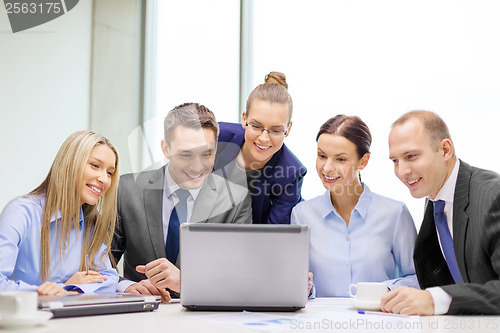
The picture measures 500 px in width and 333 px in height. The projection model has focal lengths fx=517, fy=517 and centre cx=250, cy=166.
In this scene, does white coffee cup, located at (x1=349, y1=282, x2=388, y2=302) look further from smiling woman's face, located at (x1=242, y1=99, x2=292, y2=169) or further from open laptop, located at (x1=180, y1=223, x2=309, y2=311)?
smiling woman's face, located at (x1=242, y1=99, x2=292, y2=169)

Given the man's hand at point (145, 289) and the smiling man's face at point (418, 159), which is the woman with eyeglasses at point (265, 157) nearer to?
the smiling man's face at point (418, 159)

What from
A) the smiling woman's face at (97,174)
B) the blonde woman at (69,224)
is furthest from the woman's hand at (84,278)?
the smiling woman's face at (97,174)

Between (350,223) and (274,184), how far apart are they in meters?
0.47

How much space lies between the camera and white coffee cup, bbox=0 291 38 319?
1028mm

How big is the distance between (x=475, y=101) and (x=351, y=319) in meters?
2.09

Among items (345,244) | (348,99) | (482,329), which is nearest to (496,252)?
(482,329)

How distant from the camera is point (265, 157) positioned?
8.04ft

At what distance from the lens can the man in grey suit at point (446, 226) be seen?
1.36m

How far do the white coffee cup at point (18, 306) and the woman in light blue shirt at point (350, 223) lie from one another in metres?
1.35

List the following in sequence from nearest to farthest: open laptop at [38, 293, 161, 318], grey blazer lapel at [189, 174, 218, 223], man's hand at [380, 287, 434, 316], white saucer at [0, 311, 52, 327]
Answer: white saucer at [0, 311, 52, 327] < open laptop at [38, 293, 161, 318] < man's hand at [380, 287, 434, 316] < grey blazer lapel at [189, 174, 218, 223]

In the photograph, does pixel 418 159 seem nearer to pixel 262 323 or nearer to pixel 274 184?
pixel 274 184

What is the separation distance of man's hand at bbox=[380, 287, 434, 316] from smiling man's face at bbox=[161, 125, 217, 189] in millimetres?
1154

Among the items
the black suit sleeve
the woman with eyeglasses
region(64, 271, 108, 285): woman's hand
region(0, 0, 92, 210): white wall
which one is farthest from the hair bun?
region(0, 0, 92, 210): white wall

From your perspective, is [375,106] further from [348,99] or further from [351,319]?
[351,319]
